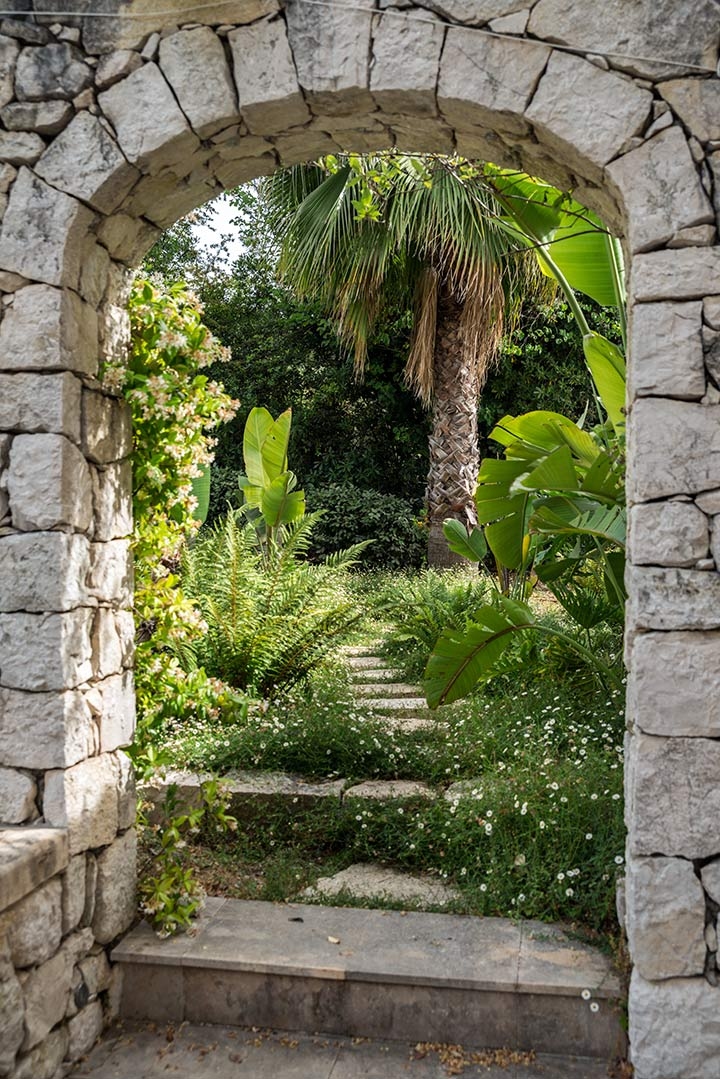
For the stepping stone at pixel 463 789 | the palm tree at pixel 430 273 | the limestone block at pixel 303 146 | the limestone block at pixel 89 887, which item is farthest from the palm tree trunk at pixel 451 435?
the limestone block at pixel 89 887

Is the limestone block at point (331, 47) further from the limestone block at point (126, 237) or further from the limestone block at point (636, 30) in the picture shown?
the limestone block at point (126, 237)

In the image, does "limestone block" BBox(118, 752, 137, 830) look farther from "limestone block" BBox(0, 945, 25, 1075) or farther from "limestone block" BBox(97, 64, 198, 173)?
"limestone block" BBox(97, 64, 198, 173)

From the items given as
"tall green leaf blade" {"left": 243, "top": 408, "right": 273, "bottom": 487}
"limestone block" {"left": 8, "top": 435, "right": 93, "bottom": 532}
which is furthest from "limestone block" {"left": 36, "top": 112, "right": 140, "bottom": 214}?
"tall green leaf blade" {"left": 243, "top": 408, "right": 273, "bottom": 487}

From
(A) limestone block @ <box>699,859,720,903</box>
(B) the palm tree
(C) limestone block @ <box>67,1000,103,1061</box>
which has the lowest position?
(C) limestone block @ <box>67,1000,103,1061</box>

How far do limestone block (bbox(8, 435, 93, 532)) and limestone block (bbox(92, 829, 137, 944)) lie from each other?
1.17 m

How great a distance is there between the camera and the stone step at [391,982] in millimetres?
2914

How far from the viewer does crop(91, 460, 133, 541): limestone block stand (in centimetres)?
312

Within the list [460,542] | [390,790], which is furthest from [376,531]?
[390,790]

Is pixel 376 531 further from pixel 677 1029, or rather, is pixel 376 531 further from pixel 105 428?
pixel 677 1029

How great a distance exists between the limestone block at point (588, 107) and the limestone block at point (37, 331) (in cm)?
154

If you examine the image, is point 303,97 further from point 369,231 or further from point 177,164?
point 369,231

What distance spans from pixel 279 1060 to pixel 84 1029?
2.13 feet

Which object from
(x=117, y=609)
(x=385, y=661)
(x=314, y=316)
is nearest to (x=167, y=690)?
(x=117, y=609)

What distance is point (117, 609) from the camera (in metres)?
3.25
